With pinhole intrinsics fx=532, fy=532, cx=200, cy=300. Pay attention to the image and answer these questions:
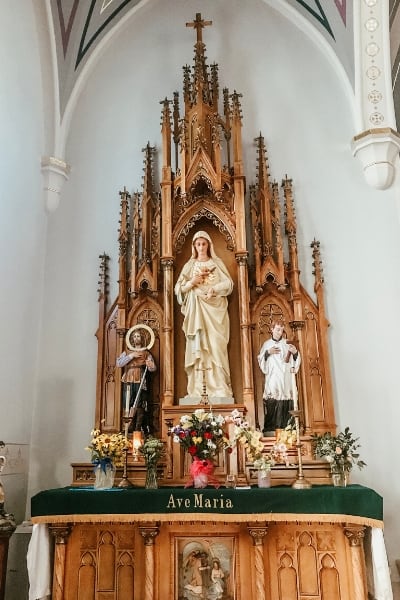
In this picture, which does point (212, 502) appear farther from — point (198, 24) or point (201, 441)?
point (198, 24)

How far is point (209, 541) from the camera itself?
552 centimetres

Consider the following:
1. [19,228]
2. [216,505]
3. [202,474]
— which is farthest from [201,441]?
[19,228]

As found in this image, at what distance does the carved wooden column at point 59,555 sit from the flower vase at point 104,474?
0.65 metres

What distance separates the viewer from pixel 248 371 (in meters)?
7.21

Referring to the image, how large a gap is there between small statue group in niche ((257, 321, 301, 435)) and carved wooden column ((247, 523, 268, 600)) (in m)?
1.76

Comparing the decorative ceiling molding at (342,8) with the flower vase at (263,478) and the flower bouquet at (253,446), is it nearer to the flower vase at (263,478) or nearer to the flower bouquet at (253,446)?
the flower bouquet at (253,446)

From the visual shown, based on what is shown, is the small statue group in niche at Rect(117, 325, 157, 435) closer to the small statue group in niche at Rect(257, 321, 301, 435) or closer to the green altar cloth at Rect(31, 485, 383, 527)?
the small statue group in niche at Rect(257, 321, 301, 435)

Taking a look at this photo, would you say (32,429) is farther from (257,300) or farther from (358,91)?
(358,91)

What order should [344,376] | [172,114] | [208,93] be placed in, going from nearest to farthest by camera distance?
[344,376]
[208,93]
[172,114]

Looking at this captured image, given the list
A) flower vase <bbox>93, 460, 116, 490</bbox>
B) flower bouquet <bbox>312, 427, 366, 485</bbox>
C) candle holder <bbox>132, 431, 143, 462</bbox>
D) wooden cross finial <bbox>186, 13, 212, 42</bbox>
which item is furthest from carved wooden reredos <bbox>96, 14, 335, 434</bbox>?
flower vase <bbox>93, 460, 116, 490</bbox>

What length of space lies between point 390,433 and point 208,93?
19.2 ft

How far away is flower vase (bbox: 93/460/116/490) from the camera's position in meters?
6.16

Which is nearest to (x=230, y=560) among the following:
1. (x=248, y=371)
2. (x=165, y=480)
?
(x=165, y=480)

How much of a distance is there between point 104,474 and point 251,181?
5.18 m
